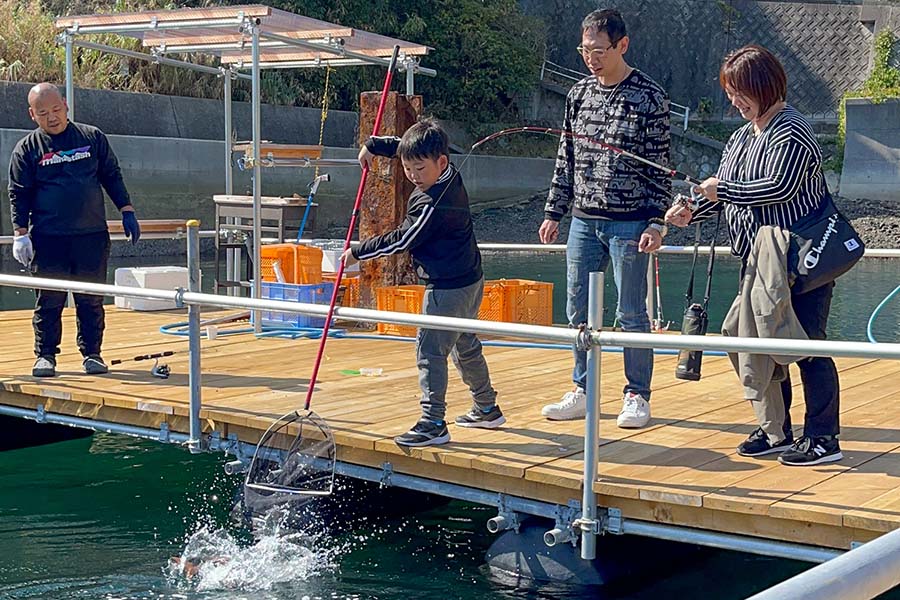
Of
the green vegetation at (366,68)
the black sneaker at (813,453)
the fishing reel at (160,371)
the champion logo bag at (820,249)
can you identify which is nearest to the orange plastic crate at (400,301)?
the fishing reel at (160,371)

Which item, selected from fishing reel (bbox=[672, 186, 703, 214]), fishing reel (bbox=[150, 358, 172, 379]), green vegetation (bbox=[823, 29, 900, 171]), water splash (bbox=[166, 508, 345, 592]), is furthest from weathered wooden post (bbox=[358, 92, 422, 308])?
green vegetation (bbox=[823, 29, 900, 171])

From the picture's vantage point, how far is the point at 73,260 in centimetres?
682

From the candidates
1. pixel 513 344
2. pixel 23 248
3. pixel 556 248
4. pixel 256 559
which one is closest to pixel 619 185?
pixel 256 559

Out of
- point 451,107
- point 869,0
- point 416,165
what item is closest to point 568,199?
point 416,165

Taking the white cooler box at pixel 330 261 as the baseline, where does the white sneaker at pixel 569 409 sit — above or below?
below

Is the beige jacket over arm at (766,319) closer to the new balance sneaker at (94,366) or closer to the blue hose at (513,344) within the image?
the blue hose at (513,344)

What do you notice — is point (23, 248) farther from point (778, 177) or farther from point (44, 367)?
point (778, 177)

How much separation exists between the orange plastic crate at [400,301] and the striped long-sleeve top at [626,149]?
2979 millimetres

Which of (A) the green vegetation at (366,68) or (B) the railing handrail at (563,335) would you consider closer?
(B) the railing handrail at (563,335)

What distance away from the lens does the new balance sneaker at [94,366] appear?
22.7ft

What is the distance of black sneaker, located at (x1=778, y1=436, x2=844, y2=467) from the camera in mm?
4754

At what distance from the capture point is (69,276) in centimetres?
686

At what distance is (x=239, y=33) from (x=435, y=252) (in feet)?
14.6

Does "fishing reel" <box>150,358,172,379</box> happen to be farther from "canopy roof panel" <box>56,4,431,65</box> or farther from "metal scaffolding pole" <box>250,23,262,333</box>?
"canopy roof panel" <box>56,4,431,65</box>
